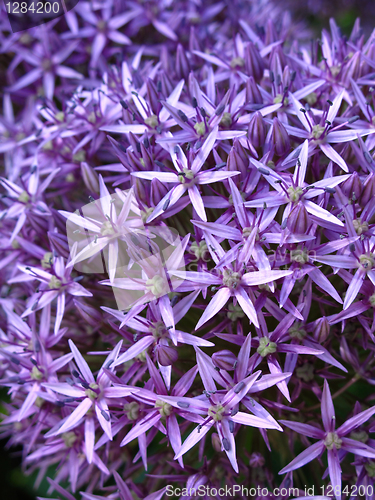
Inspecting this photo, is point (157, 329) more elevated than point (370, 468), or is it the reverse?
point (157, 329)

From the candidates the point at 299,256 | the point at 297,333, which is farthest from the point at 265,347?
the point at 299,256

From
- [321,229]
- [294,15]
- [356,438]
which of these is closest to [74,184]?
[321,229]

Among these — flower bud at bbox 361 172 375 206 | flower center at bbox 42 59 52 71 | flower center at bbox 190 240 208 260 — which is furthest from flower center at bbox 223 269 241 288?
flower center at bbox 42 59 52 71

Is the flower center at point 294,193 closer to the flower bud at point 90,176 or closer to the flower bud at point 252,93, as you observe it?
the flower bud at point 252,93

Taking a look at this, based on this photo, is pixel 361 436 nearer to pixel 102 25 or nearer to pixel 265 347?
pixel 265 347

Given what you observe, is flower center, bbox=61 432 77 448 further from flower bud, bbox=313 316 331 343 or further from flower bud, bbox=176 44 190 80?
flower bud, bbox=176 44 190 80

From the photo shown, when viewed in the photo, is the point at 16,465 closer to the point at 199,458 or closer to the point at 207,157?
the point at 199,458

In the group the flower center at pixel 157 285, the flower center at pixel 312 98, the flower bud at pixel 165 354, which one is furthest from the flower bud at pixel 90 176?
the flower center at pixel 312 98
